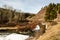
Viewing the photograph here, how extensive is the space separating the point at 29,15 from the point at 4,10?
21.4 metres

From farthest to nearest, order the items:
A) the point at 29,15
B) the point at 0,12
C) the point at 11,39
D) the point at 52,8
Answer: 1. the point at 29,15
2. the point at 0,12
3. the point at 52,8
4. the point at 11,39

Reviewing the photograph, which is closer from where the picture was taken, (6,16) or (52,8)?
(52,8)

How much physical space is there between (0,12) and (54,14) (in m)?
49.1

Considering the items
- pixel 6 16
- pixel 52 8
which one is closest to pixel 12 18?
pixel 6 16

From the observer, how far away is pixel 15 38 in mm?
32094

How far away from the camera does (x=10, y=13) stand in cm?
9906

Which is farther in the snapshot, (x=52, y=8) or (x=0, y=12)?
(x=0, y=12)

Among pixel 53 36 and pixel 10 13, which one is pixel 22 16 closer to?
pixel 10 13

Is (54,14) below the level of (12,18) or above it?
above

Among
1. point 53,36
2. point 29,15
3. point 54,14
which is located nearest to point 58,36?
point 53,36

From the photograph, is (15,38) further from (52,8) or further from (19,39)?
(52,8)

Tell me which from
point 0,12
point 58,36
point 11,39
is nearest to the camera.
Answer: point 58,36

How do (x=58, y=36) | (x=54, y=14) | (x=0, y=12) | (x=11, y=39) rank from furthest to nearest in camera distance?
(x=0, y=12) → (x=54, y=14) → (x=11, y=39) → (x=58, y=36)

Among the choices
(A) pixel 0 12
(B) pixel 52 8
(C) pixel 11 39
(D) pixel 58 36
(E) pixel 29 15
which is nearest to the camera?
(D) pixel 58 36
